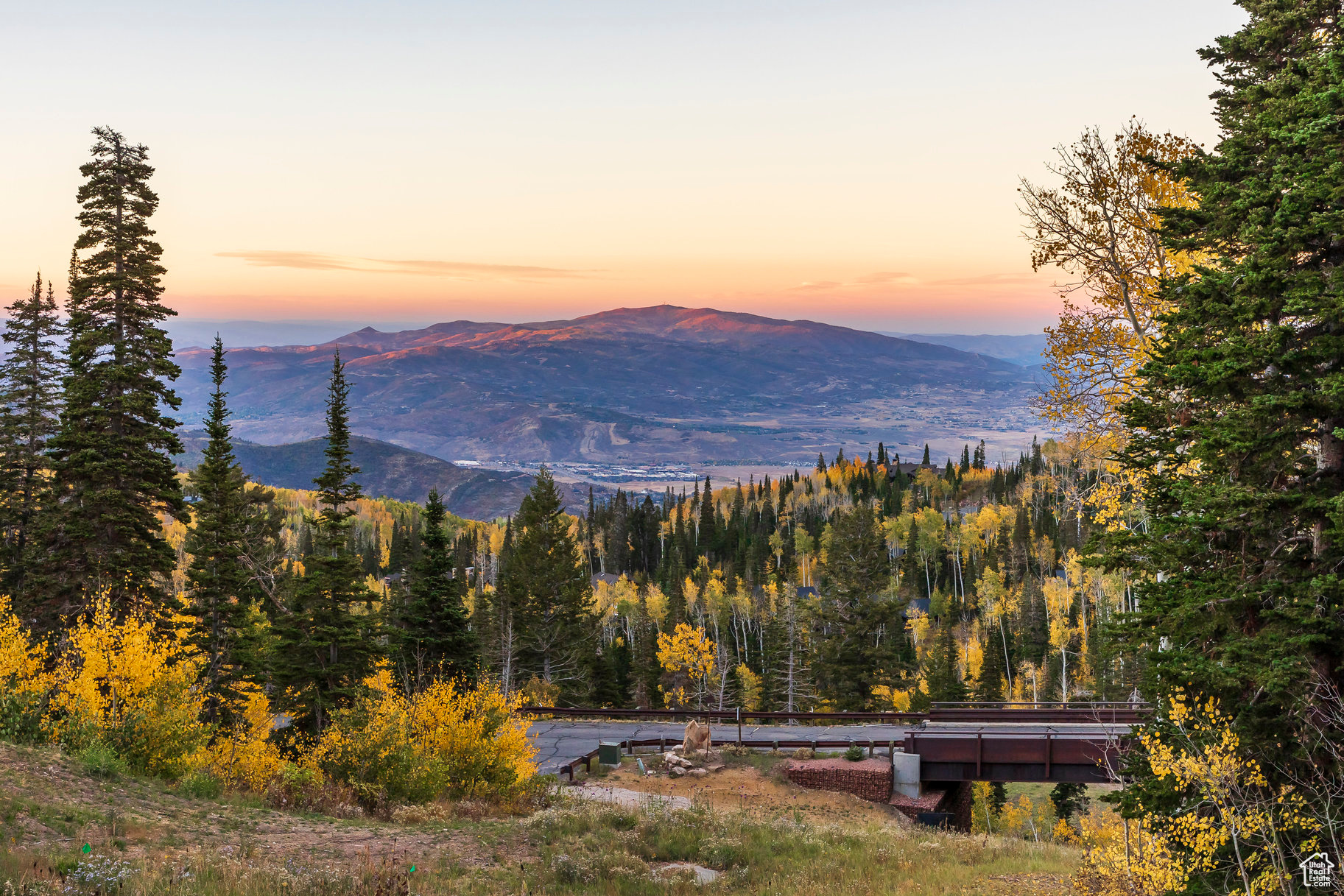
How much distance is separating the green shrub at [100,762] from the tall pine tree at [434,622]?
18.0 metres

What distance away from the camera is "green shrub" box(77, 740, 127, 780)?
57.9ft

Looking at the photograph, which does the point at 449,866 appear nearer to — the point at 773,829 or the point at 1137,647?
the point at 773,829

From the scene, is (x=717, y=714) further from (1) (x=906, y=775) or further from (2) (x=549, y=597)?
(2) (x=549, y=597)

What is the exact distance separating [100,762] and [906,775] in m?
25.0

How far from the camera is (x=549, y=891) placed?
47.3ft

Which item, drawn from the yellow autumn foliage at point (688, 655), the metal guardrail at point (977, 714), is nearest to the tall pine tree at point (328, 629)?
the metal guardrail at point (977, 714)

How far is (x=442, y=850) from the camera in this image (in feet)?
53.2

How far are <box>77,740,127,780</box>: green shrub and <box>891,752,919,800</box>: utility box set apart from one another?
79.6 feet

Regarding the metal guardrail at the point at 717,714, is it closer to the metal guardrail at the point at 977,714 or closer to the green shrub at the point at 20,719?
the metal guardrail at the point at 977,714

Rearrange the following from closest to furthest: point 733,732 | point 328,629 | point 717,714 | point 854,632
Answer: point 328,629 → point 733,732 → point 717,714 → point 854,632

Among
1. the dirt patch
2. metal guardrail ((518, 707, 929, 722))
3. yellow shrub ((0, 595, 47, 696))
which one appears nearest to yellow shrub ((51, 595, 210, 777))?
yellow shrub ((0, 595, 47, 696))

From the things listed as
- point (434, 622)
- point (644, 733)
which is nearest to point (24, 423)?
point (434, 622)

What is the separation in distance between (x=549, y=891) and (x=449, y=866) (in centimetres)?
191

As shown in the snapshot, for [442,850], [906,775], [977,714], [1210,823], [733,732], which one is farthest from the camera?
[733,732]
